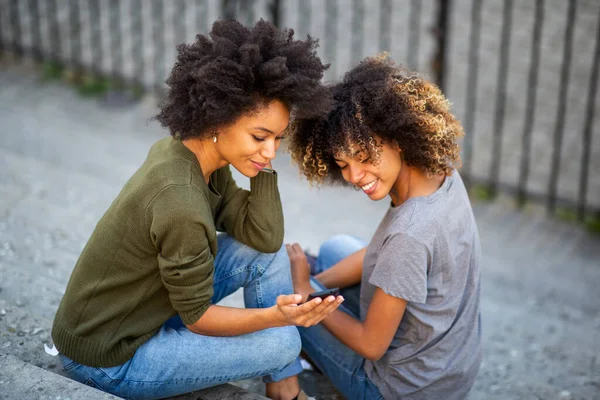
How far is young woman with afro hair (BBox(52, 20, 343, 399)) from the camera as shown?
7.37 feet

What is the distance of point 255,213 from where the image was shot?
262 cm

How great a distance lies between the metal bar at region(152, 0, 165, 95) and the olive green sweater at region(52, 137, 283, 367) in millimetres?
3846

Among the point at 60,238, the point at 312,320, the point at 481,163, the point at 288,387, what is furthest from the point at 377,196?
the point at 481,163

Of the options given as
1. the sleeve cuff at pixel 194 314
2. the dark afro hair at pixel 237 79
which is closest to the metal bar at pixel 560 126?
the dark afro hair at pixel 237 79

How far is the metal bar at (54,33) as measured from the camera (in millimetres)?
6410

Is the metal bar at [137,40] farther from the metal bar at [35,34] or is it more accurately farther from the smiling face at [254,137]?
the smiling face at [254,137]

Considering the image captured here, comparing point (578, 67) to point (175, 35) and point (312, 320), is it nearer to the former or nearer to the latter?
point (175, 35)

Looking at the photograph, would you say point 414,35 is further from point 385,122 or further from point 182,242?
point 182,242

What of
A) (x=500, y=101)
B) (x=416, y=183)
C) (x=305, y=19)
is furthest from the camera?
(x=305, y=19)

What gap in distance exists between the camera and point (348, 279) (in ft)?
9.76

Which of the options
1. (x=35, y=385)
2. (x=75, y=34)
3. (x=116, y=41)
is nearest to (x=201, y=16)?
(x=116, y=41)

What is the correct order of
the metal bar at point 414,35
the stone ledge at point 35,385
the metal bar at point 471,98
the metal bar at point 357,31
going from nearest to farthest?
the stone ledge at point 35,385 → the metal bar at point 471,98 → the metal bar at point 414,35 → the metal bar at point 357,31

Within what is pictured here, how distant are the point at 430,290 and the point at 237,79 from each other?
3.05ft

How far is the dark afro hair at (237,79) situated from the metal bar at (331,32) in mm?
3761
